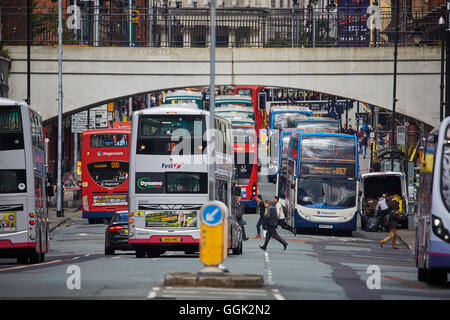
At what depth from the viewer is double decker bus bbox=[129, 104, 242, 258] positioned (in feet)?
83.1

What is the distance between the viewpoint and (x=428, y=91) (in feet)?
144

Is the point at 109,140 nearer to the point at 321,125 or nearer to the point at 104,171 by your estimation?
the point at 104,171

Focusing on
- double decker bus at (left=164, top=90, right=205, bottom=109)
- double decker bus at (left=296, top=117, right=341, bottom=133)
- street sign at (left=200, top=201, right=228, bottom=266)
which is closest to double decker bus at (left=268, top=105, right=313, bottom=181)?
double decker bus at (left=296, top=117, right=341, bottom=133)

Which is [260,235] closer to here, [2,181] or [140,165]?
[140,165]

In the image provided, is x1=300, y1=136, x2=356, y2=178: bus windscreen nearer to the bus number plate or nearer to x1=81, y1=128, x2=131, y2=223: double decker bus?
x1=81, y1=128, x2=131, y2=223: double decker bus

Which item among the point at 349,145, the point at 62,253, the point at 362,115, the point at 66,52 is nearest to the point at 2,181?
the point at 62,253

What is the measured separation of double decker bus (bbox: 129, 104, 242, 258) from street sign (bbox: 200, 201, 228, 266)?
1018 cm

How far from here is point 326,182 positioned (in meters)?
39.8

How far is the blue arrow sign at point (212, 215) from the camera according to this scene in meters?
15.1

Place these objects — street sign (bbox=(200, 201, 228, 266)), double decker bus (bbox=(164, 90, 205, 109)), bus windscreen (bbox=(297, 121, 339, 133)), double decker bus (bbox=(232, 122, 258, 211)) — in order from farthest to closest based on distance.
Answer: double decker bus (bbox=(164, 90, 205, 109))
bus windscreen (bbox=(297, 121, 339, 133))
double decker bus (bbox=(232, 122, 258, 211))
street sign (bbox=(200, 201, 228, 266))

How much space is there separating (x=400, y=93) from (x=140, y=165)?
21.2 meters

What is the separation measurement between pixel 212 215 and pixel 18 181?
9242 mm

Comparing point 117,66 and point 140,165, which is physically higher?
point 117,66
